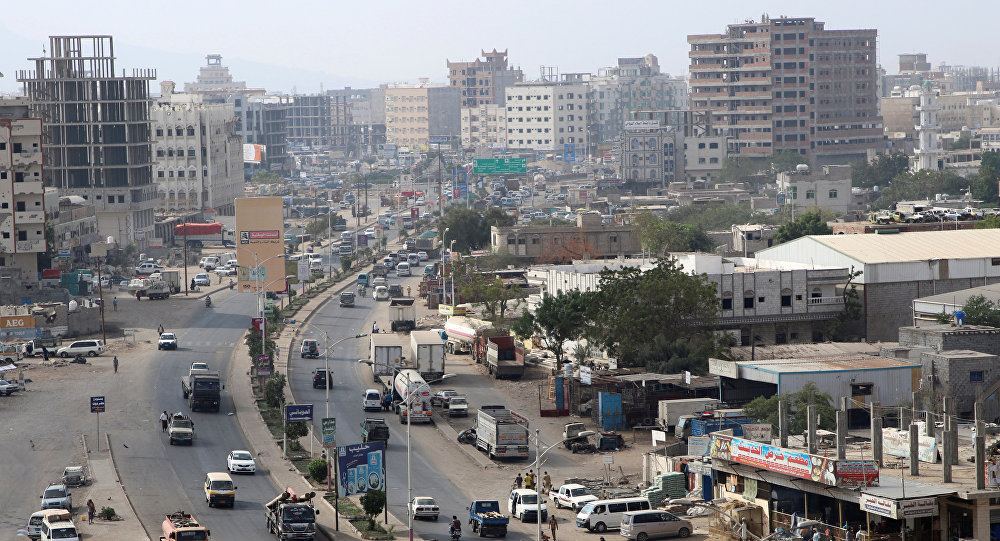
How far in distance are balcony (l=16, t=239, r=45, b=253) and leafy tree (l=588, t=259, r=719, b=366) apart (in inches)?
2238

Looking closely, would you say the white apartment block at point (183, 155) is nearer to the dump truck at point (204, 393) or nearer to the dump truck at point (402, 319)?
the dump truck at point (402, 319)

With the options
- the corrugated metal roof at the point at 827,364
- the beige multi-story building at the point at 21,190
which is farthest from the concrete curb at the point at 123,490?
the beige multi-story building at the point at 21,190

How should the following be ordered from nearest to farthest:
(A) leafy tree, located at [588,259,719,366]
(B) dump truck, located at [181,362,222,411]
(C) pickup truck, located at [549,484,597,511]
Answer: (C) pickup truck, located at [549,484,597,511], (B) dump truck, located at [181,362,222,411], (A) leafy tree, located at [588,259,719,366]

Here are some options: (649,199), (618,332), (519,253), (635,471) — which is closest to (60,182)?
A: (519,253)

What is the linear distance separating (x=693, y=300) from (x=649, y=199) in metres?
115

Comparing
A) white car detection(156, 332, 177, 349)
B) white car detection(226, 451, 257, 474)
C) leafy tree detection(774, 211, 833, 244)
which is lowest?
white car detection(226, 451, 257, 474)

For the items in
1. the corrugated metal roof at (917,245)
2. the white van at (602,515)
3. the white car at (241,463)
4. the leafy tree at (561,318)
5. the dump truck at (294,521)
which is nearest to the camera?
the dump truck at (294,521)

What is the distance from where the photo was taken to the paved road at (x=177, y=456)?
53.2 meters

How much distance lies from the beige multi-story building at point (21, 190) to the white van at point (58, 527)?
6804 centimetres

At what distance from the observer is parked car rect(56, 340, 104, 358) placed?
9231 cm

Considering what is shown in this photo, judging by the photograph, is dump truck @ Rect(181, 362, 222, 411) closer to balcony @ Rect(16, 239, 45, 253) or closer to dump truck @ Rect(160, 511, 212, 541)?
dump truck @ Rect(160, 511, 212, 541)

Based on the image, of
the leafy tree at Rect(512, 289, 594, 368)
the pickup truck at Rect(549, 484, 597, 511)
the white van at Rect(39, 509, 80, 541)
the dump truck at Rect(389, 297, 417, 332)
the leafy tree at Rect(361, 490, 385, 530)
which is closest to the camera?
the white van at Rect(39, 509, 80, 541)

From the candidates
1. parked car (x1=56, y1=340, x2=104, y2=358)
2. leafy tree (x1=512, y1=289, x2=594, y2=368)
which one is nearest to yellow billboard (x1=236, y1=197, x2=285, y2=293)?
parked car (x1=56, y1=340, x2=104, y2=358)

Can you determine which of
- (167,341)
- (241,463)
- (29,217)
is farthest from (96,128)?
(241,463)
